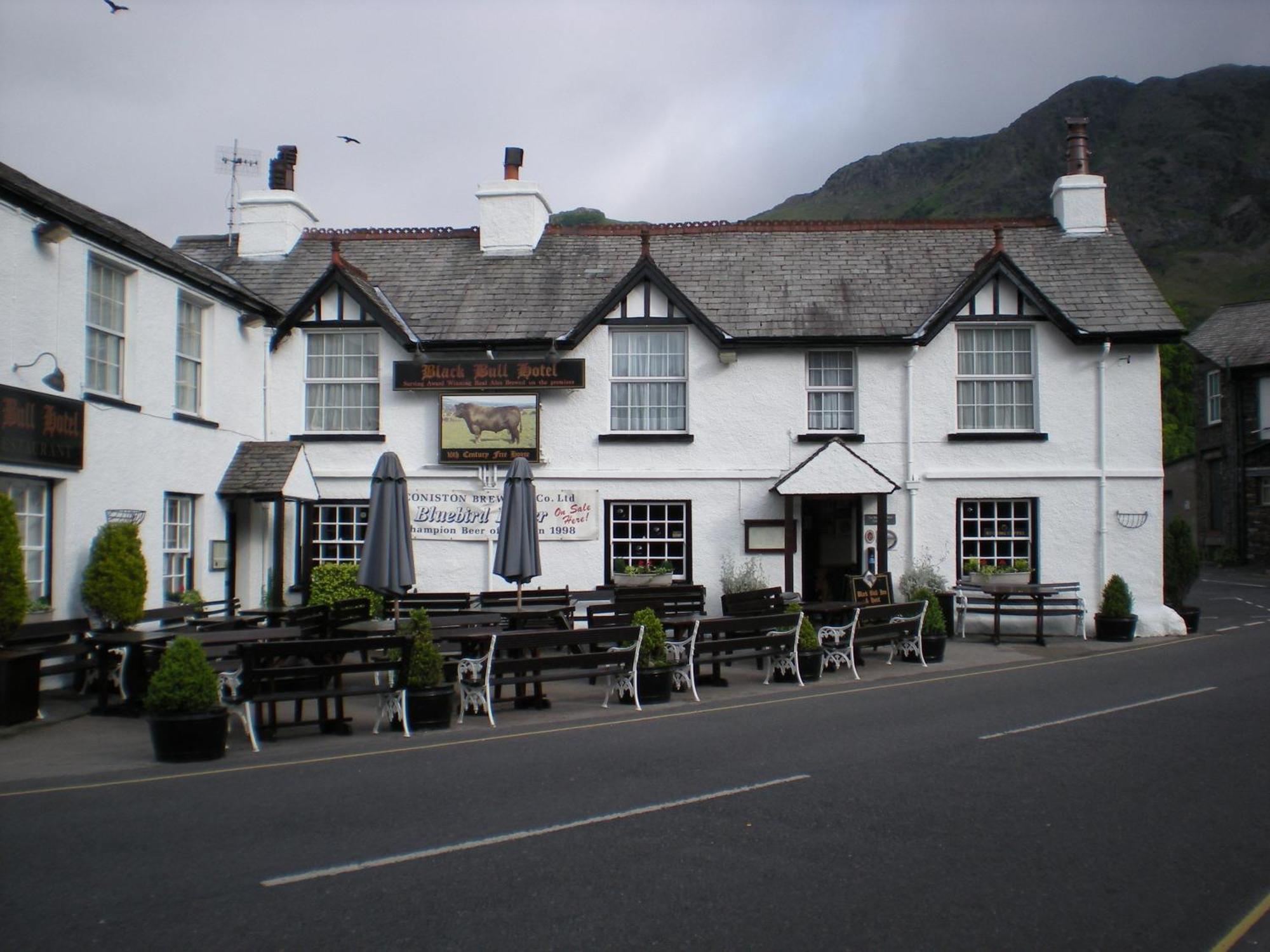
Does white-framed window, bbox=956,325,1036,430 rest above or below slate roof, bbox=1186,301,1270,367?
below

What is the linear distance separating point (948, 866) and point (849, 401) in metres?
14.3

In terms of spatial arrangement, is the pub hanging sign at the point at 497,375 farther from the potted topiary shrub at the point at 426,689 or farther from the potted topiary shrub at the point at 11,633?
the potted topiary shrub at the point at 426,689

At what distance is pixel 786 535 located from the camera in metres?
18.9

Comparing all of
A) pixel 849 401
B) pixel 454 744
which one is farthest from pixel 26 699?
pixel 849 401

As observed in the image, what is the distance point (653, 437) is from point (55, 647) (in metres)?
10.2

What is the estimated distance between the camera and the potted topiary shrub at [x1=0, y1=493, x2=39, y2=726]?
11.2m

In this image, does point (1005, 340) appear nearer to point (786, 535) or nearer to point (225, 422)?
point (786, 535)

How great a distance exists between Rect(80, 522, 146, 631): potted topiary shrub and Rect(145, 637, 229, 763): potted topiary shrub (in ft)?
13.9

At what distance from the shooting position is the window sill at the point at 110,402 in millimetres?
13883

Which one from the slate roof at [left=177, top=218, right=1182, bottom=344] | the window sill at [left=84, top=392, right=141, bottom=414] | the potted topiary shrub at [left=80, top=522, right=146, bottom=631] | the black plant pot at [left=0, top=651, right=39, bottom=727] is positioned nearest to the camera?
the black plant pot at [left=0, top=651, right=39, bottom=727]

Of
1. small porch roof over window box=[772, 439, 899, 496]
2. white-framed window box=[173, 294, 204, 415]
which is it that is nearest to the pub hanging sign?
white-framed window box=[173, 294, 204, 415]

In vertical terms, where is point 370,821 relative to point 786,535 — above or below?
below

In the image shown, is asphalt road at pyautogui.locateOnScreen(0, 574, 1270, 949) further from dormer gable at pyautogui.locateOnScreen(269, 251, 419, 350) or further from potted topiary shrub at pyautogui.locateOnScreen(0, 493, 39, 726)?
dormer gable at pyautogui.locateOnScreen(269, 251, 419, 350)

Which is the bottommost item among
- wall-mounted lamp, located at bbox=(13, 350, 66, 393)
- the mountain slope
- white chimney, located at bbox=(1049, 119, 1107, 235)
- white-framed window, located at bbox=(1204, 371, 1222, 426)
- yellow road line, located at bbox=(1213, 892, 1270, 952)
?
yellow road line, located at bbox=(1213, 892, 1270, 952)
